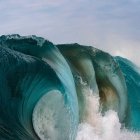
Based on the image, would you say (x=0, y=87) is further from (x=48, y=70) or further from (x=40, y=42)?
(x=40, y=42)

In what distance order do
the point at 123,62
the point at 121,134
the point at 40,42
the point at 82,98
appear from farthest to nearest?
the point at 123,62
the point at 121,134
the point at 82,98
the point at 40,42

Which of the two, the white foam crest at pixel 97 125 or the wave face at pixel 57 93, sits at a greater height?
the wave face at pixel 57 93

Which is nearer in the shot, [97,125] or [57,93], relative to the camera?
[57,93]

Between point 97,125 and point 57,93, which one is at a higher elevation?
point 57,93

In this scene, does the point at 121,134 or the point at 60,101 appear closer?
the point at 60,101

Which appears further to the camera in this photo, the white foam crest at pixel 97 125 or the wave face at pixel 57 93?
the white foam crest at pixel 97 125

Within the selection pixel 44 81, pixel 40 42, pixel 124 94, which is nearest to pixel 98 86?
pixel 124 94
